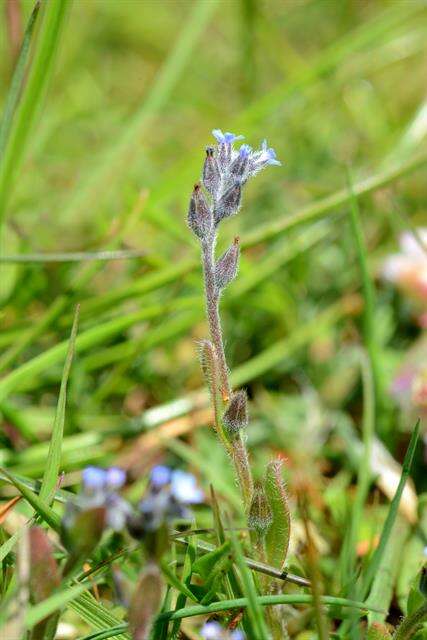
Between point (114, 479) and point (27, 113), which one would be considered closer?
point (114, 479)

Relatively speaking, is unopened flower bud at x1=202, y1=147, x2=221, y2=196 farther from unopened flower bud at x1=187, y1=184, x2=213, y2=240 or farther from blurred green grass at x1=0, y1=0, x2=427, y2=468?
blurred green grass at x1=0, y1=0, x2=427, y2=468

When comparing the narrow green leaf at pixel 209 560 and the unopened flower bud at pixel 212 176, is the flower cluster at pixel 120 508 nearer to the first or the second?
the narrow green leaf at pixel 209 560

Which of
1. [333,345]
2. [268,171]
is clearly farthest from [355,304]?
[268,171]

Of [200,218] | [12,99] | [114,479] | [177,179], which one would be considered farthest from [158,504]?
[177,179]

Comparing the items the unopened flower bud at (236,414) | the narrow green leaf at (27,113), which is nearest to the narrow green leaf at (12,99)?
the narrow green leaf at (27,113)

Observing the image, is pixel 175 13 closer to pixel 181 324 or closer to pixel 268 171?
pixel 268 171

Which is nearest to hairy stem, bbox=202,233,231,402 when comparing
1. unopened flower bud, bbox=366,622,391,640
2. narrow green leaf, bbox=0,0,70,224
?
unopened flower bud, bbox=366,622,391,640

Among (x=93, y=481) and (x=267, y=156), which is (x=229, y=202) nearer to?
(x=267, y=156)
